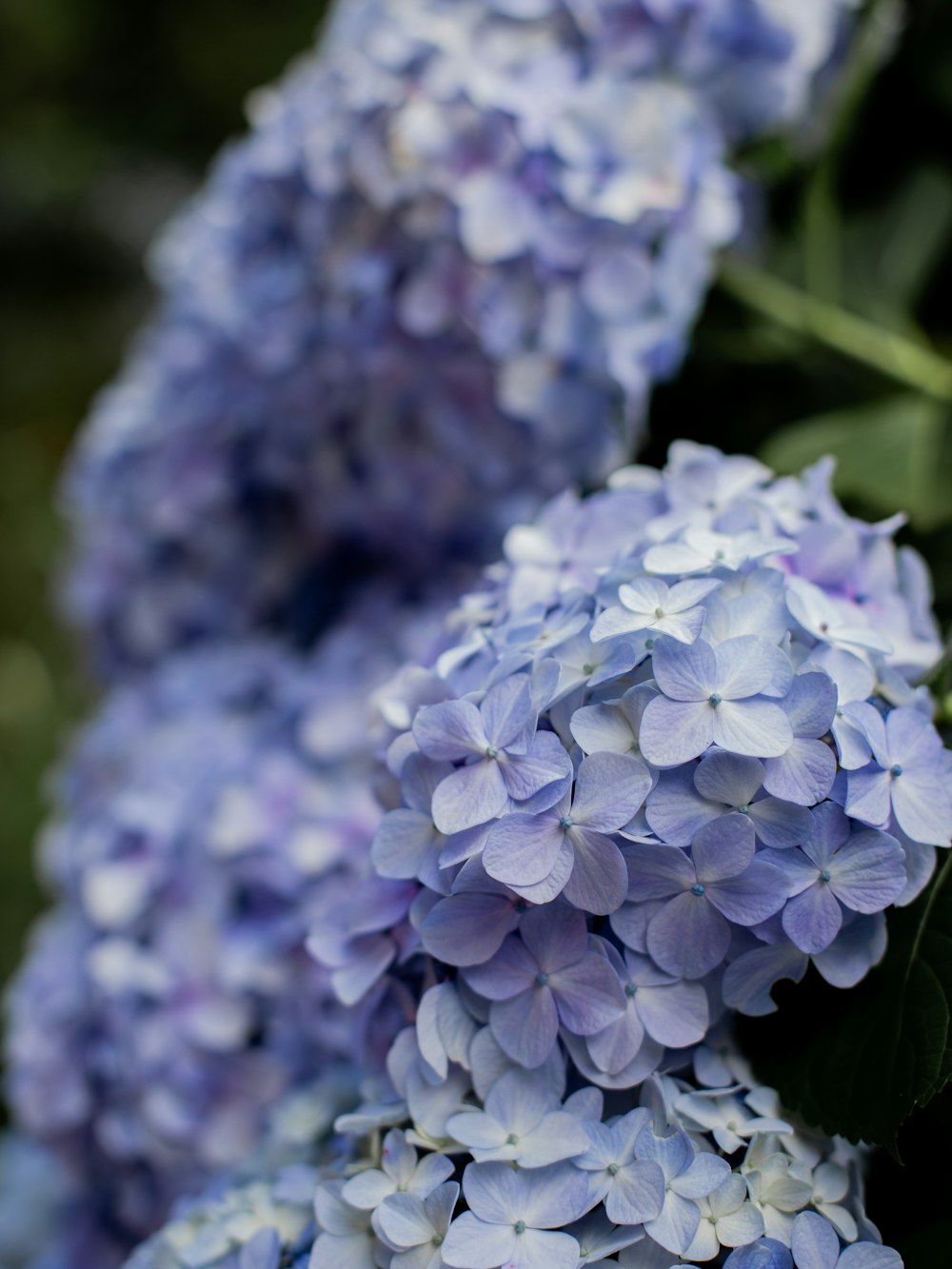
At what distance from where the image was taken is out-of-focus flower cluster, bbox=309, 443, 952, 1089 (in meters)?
0.33

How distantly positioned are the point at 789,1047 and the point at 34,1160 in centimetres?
52

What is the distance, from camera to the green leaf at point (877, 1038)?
13.2 inches

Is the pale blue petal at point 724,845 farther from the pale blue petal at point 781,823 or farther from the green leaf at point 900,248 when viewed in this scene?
the green leaf at point 900,248

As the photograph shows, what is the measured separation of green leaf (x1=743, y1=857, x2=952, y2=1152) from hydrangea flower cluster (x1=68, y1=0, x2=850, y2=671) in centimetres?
28

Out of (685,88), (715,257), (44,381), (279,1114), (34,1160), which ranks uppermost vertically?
(685,88)

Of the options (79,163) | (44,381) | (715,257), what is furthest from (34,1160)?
(79,163)

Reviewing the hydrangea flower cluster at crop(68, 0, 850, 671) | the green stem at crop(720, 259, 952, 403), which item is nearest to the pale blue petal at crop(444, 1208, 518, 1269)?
the hydrangea flower cluster at crop(68, 0, 850, 671)

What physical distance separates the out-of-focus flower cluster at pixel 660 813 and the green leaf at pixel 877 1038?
0.02m

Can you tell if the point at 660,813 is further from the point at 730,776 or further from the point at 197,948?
the point at 197,948

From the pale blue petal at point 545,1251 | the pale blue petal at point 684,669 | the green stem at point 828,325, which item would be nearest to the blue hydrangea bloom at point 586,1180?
the pale blue petal at point 545,1251

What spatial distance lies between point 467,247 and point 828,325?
261mm

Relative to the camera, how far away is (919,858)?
0.34m

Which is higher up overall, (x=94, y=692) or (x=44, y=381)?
(x=94, y=692)

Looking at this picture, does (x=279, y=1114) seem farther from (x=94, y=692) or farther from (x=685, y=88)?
(x=94, y=692)
